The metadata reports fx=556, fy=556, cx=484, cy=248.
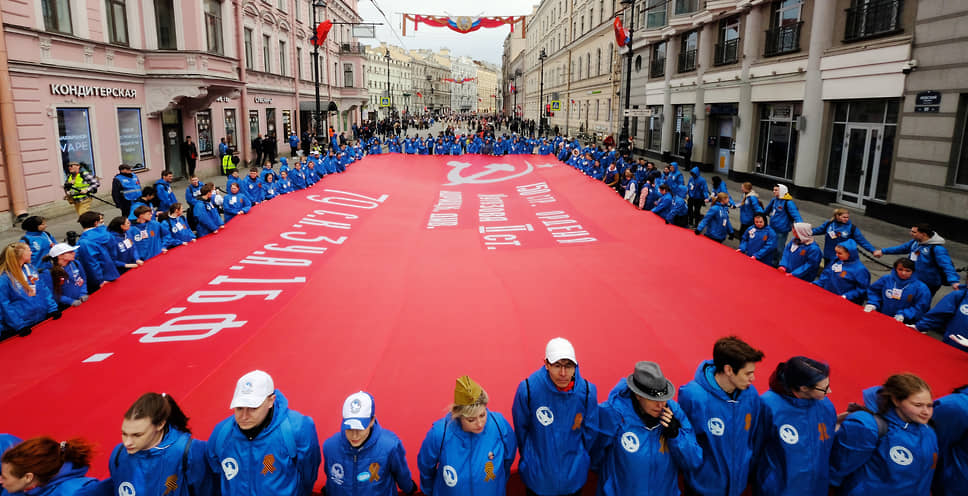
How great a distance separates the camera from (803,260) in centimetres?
867

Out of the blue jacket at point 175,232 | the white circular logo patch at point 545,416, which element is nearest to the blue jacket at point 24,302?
the blue jacket at point 175,232

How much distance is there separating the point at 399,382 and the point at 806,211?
52.4 ft

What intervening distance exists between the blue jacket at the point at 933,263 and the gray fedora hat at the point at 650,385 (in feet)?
20.5

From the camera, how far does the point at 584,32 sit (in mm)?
49000

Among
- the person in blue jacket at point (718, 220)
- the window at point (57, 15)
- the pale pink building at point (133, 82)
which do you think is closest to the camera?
the person in blue jacket at point (718, 220)

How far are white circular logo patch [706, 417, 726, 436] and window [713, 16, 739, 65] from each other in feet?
78.4

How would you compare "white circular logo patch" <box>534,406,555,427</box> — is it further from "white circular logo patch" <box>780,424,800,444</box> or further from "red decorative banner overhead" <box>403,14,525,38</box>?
"red decorative banner overhead" <box>403,14,525,38</box>

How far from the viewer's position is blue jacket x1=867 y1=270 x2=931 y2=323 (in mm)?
6906

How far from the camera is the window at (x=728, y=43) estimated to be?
2403 cm

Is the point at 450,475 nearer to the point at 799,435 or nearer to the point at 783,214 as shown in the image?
the point at 799,435

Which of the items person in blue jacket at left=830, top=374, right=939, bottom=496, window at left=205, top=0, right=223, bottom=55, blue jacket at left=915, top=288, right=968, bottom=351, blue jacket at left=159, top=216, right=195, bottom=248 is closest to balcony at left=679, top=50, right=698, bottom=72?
window at left=205, top=0, right=223, bottom=55

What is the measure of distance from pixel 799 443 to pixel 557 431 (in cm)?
163

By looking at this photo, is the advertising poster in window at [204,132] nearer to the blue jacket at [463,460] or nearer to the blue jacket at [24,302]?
the blue jacket at [24,302]

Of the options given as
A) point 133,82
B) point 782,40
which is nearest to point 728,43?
point 782,40
